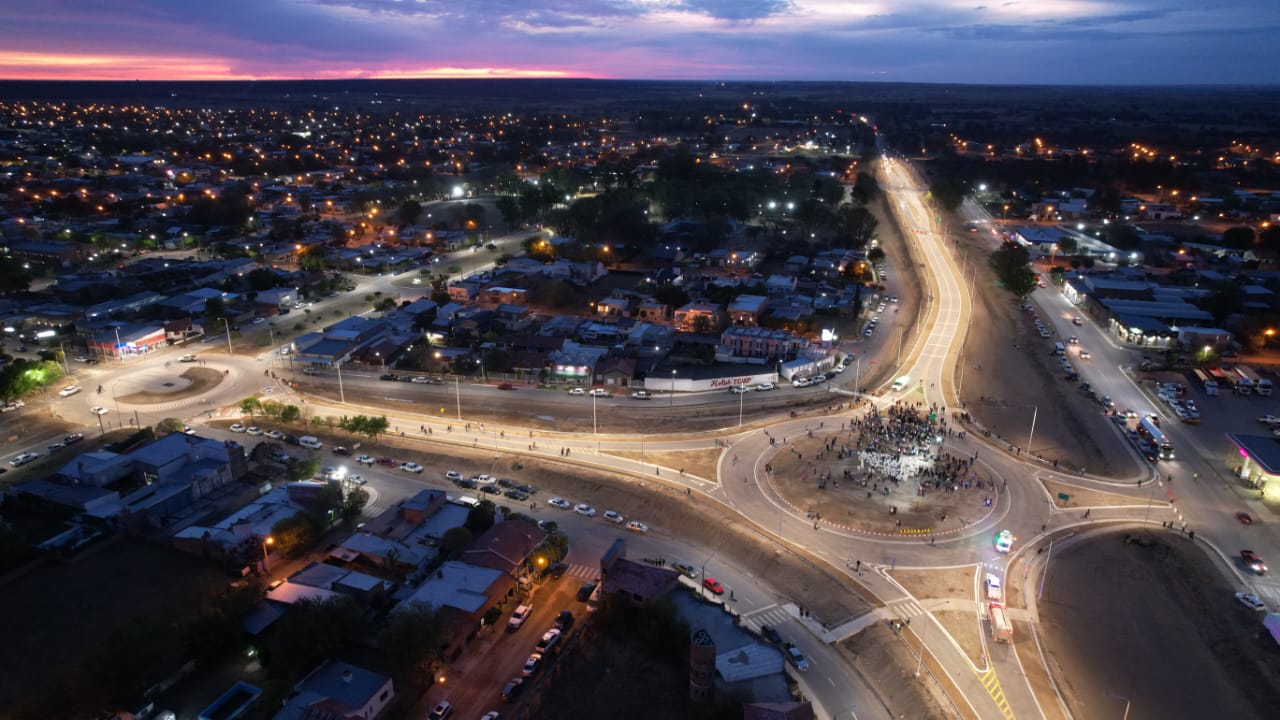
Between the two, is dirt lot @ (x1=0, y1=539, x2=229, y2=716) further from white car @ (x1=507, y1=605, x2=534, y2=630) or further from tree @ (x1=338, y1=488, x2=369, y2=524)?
white car @ (x1=507, y1=605, x2=534, y2=630)

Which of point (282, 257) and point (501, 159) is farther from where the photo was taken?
point (501, 159)

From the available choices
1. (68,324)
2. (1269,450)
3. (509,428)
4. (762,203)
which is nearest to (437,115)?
(762,203)

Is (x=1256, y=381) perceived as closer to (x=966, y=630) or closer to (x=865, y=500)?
(x=865, y=500)

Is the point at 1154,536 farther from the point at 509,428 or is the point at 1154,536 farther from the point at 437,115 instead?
the point at 437,115

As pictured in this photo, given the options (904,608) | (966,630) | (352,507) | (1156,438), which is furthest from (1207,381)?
(352,507)

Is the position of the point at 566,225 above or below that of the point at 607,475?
above

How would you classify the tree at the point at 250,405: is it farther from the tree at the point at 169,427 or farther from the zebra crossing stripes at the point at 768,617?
the zebra crossing stripes at the point at 768,617
